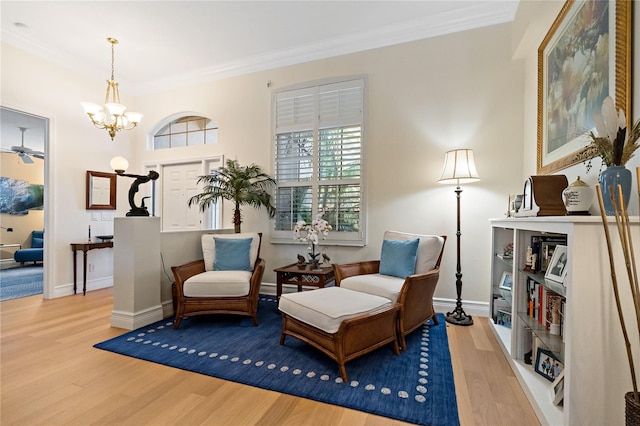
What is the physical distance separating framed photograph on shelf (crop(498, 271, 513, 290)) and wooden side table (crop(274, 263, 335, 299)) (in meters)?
1.60

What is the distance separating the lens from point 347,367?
211cm

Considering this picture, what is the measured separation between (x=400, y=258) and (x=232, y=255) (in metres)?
1.77

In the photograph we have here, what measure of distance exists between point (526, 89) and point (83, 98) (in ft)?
18.6

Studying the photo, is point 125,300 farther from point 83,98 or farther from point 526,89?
point 526,89

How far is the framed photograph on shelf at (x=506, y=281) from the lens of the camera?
265 cm

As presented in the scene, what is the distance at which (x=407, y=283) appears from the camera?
2.37 metres

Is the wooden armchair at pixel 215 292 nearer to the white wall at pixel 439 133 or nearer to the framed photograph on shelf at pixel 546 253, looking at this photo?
the white wall at pixel 439 133

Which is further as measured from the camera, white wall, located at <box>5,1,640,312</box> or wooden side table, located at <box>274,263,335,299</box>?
white wall, located at <box>5,1,640,312</box>

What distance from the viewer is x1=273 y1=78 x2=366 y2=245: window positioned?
3.71 metres

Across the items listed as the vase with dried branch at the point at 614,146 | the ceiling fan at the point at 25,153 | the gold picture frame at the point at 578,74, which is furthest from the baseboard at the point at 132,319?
the ceiling fan at the point at 25,153

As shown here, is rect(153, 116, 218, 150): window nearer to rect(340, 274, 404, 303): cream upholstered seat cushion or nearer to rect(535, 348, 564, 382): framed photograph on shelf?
rect(340, 274, 404, 303): cream upholstered seat cushion

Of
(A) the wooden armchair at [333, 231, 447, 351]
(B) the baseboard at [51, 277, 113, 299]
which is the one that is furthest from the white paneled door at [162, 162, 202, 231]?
(A) the wooden armchair at [333, 231, 447, 351]

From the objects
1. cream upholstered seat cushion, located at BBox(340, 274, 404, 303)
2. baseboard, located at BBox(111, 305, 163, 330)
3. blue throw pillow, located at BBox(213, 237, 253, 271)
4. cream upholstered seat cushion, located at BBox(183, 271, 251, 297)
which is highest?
blue throw pillow, located at BBox(213, 237, 253, 271)

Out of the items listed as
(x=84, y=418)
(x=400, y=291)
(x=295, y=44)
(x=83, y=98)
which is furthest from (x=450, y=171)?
(x=83, y=98)
